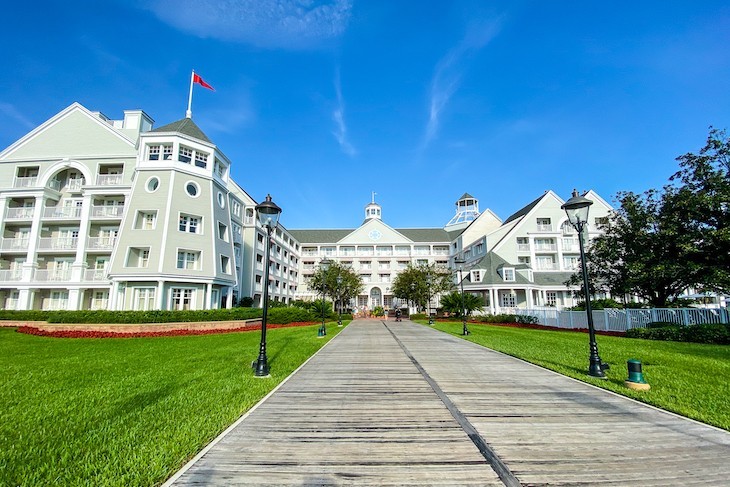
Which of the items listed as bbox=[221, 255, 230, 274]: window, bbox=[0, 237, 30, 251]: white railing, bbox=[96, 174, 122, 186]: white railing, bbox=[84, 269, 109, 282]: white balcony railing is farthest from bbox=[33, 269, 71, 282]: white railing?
bbox=[221, 255, 230, 274]: window

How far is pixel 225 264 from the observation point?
28.6m

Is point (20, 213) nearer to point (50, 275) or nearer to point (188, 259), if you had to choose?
point (50, 275)

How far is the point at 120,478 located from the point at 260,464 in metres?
1.42

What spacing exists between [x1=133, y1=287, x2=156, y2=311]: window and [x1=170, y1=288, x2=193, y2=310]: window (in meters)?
1.34

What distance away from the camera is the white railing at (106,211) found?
2772 centimetres

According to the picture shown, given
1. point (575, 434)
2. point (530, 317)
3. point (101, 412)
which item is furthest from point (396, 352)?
point (530, 317)

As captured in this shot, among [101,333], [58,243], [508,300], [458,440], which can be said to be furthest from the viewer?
[508,300]

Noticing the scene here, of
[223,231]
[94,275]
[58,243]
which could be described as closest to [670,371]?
[223,231]

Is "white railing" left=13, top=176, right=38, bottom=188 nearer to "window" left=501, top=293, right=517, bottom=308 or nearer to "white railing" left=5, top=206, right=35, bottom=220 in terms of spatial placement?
"white railing" left=5, top=206, right=35, bottom=220

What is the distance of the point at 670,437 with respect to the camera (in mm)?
4406

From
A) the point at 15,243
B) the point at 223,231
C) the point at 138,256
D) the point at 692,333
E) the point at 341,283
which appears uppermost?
the point at 223,231

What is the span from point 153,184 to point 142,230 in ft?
13.1

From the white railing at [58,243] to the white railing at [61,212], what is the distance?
1906 mm

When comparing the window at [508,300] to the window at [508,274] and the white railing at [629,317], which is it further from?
the white railing at [629,317]
